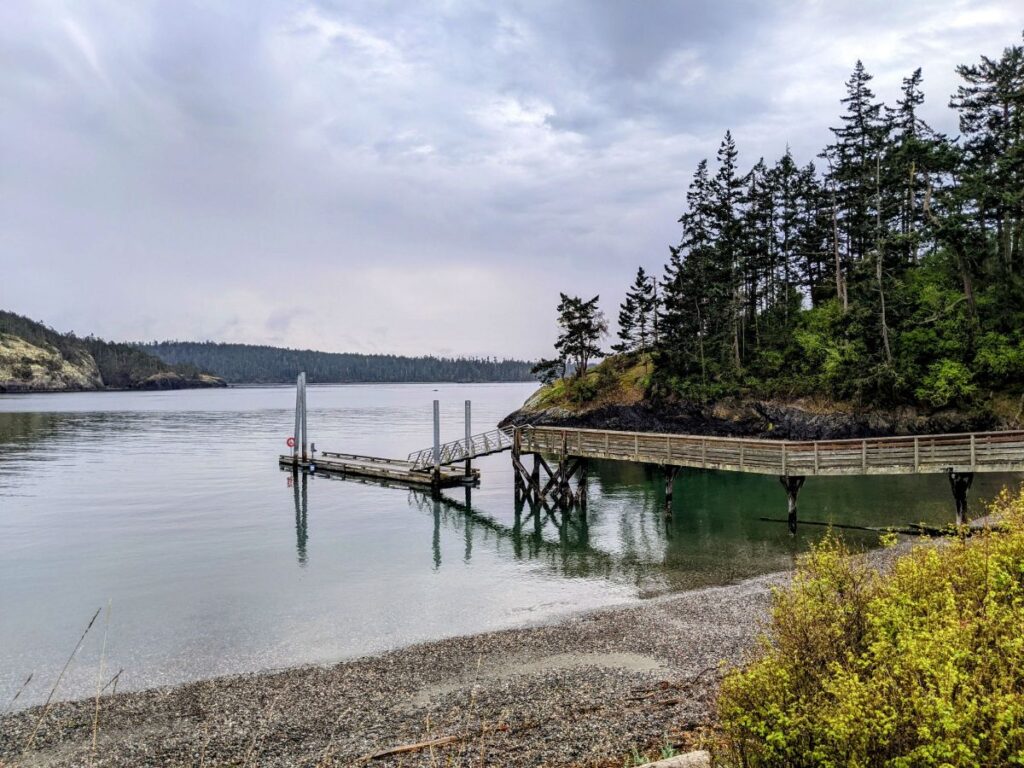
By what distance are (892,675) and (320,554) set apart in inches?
921

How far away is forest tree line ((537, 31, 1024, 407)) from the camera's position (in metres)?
41.0

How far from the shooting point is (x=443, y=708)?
12.1 meters

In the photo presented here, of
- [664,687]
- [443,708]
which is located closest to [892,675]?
[664,687]

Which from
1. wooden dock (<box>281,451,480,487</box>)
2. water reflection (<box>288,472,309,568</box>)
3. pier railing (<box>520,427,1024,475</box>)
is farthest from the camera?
wooden dock (<box>281,451,480,487</box>)

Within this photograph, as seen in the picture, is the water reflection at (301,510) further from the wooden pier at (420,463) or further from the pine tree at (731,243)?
the pine tree at (731,243)

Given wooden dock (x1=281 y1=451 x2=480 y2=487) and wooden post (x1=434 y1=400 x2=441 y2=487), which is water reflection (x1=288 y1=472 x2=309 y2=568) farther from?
wooden post (x1=434 y1=400 x2=441 y2=487)

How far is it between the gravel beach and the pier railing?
11.3 meters

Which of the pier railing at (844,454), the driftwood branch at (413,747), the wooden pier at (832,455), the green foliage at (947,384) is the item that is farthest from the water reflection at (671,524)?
the driftwood branch at (413,747)

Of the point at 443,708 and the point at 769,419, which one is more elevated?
the point at 769,419

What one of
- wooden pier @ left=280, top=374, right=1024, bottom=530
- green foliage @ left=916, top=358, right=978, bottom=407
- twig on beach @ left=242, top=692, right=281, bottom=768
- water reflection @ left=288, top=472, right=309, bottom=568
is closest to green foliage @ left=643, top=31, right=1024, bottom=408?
green foliage @ left=916, top=358, right=978, bottom=407

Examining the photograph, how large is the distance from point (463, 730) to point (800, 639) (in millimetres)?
6289

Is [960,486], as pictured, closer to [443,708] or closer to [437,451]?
[443,708]

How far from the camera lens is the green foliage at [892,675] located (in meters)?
5.20

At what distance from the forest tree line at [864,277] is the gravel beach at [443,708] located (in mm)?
34775
